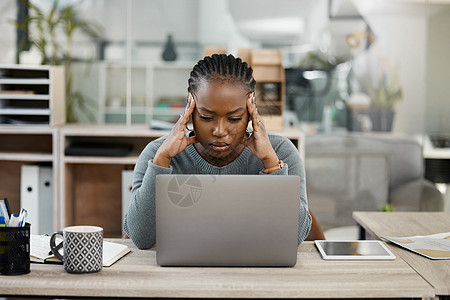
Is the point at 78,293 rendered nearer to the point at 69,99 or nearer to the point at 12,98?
the point at 12,98

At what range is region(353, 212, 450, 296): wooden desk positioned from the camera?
134 centimetres

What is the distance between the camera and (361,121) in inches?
163

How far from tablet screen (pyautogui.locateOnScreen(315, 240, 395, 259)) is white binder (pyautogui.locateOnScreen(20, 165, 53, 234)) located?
2290 mm

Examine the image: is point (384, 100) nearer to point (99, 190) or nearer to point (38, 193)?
point (99, 190)

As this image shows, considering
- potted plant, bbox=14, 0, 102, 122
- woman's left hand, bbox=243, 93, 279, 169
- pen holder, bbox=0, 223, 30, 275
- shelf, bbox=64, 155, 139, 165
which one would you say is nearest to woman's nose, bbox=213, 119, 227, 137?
woman's left hand, bbox=243, 93, 279, 169

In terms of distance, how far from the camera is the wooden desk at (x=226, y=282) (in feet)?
4.02

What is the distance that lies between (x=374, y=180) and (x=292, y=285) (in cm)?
308

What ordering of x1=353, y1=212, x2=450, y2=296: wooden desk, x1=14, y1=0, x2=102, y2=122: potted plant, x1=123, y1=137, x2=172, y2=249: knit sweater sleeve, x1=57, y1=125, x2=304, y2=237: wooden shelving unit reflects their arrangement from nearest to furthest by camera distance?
x1=353, y1=212, x2=450, y2=296: wooden desk < x1=123, y1=137, x2=172, y2=249: knit sweater sleeve < x1=57, y1=125, x2=304, y2=237: wooden shelving unit < x1=14, y1=0, x2=102, y2=122: potted plant

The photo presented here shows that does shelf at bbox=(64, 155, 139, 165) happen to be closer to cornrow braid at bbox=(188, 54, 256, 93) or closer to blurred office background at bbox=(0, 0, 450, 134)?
blurred office background at bbox=(0, 0, 450, 134)

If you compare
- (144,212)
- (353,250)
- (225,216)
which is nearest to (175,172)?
(144,212)

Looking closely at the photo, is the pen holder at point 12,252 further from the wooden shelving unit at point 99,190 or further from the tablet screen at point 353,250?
the wooden shelving unit at point 99,190

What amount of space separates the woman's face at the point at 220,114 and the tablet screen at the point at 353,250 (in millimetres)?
379

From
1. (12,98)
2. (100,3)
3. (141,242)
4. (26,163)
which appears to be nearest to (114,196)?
(26,163)

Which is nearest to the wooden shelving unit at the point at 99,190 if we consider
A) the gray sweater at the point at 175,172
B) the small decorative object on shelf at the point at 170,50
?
the small decorative object on shelf at the point at 170,50
